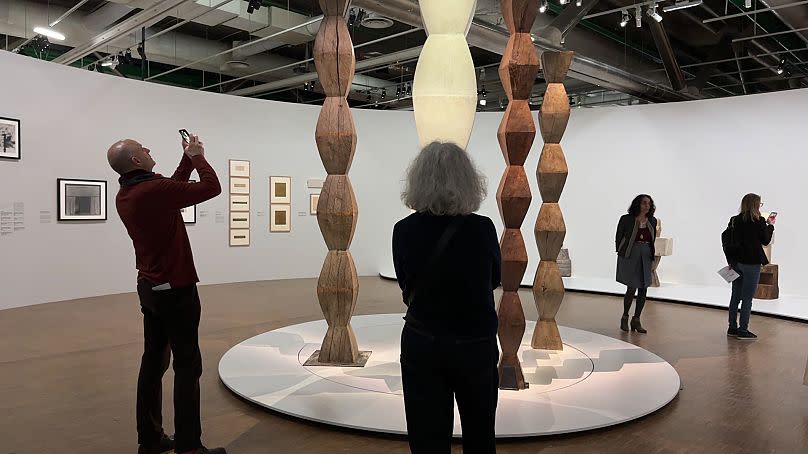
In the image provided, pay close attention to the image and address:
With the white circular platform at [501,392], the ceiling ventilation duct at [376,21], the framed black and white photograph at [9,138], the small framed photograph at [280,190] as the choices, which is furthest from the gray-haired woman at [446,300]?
the small framed photograph at [280,190]

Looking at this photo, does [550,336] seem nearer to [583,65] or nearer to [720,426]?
[720,426]

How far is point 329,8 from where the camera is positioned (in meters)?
4.65

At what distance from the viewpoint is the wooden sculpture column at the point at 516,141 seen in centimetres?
442

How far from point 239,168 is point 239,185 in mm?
293

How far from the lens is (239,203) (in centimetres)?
1007

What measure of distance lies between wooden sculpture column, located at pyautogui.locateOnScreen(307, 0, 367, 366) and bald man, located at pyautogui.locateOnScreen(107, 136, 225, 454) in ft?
5.90

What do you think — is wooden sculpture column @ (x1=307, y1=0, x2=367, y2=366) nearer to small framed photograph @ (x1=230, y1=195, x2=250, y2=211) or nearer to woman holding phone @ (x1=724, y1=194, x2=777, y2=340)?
woman holding phone @ (x1=724, y1=194, x2=777, y2=340)

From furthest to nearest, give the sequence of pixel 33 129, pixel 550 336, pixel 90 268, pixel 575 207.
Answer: pixel 575 207 < pixel 90 268 < pixel 33 129 < pixel 550 336

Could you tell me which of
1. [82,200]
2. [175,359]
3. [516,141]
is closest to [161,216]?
[175,359]

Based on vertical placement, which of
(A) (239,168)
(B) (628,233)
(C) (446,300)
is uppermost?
(A) (239,168)

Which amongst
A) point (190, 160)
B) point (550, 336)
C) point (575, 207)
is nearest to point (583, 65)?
point (575, 207)

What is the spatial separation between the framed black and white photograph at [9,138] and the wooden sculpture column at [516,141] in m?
6.51

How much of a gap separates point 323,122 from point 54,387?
2823 mm

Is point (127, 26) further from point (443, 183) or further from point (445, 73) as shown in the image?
point (443, 183)
